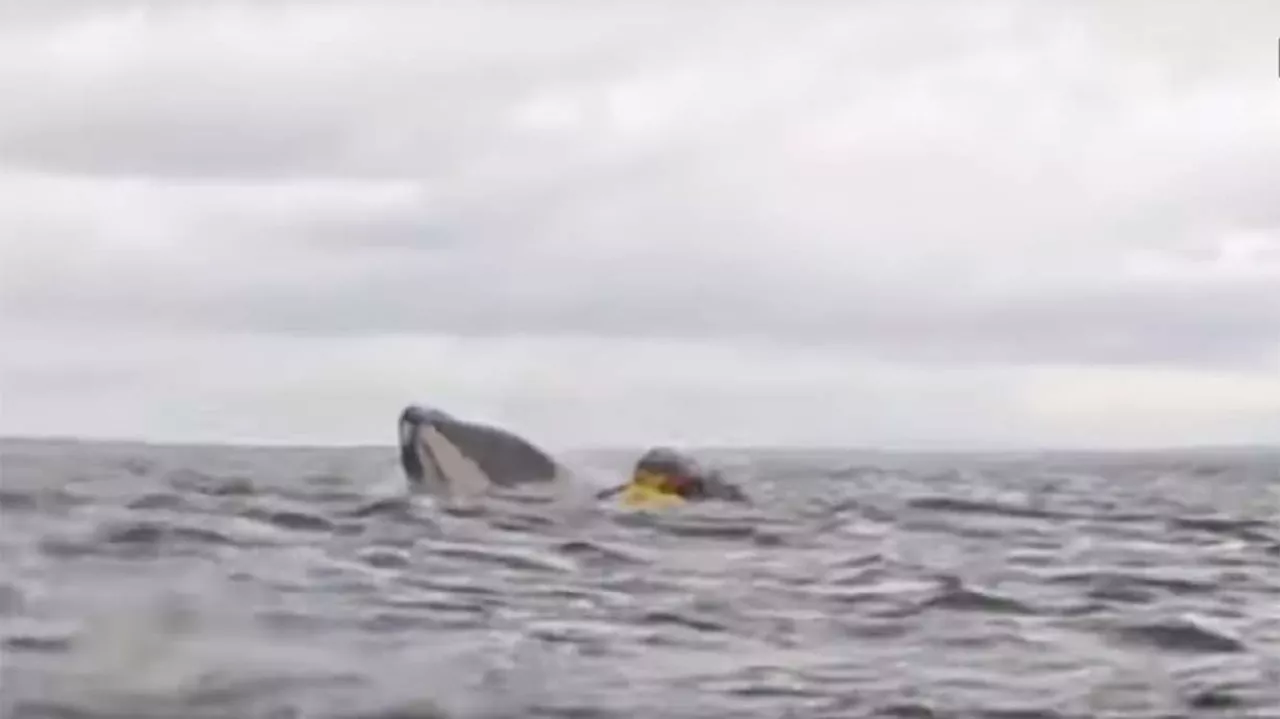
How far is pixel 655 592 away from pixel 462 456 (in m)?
2.40

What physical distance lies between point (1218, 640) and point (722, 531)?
2594 mm

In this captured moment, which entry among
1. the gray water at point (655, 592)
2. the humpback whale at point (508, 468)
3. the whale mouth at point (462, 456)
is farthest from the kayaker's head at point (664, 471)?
the whale mouth at point (462, 456)

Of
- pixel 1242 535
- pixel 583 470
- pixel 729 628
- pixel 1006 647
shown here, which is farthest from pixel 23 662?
pixel 1242 535

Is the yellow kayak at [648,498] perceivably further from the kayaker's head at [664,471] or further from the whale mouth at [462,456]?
the whale mouth at [462,456]

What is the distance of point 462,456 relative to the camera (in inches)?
370

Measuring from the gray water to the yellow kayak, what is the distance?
0.23m

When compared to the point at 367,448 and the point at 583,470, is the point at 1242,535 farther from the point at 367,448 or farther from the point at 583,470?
the point at 367,448

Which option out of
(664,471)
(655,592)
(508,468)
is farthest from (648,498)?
(655,592)

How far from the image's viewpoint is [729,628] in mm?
6754

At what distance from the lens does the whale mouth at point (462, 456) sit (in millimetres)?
8273

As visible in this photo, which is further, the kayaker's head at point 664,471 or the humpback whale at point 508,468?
the kayaker's head at point 664,471

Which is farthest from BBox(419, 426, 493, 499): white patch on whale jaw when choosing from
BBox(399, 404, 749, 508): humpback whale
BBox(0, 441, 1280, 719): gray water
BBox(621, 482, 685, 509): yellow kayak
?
BBox(621, 482, 685, 509): yellow kayak

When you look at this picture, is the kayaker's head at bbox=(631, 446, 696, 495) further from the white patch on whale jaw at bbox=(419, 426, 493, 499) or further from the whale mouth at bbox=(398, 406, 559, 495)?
the white patch on whale jaw at bbox=(419, 426, 493, 499)

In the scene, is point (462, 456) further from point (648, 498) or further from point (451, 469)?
point (648, 498)
